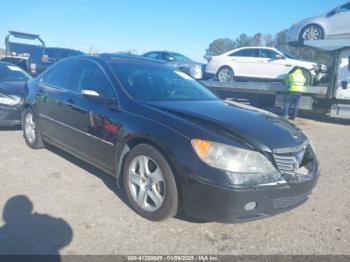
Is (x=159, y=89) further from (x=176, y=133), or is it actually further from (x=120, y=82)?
(x=176, y=133)

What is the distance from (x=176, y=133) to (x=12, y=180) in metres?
2.49

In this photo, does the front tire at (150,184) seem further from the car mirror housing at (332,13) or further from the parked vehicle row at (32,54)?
the parked vehicle row at (32,54)

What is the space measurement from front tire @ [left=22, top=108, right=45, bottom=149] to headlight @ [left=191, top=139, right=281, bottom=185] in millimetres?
3580

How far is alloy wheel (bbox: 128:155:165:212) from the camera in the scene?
3.34 m

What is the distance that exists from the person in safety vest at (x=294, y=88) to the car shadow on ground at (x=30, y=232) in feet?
28.8

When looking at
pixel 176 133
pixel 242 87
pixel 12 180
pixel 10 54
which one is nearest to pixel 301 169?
pixel 176 133

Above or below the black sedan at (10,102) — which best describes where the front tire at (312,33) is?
above

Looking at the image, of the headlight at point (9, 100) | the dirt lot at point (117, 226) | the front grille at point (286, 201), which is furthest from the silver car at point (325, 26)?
the headlight at point (9, 100)

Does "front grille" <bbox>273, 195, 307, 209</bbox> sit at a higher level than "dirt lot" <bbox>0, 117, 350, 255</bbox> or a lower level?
higher

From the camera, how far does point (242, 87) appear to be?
37.8 feet

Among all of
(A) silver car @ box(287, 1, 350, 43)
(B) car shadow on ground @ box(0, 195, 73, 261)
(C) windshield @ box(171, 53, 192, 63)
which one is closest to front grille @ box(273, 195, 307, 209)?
(B) car shadow on ground @ box(0, 195, 73, 261)

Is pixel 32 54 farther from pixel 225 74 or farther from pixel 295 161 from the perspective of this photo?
pixel 295 161

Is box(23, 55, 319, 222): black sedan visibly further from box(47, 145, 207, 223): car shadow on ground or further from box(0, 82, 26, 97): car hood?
box(0, 82, 26, 97): car hood

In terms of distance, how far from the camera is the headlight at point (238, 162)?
2908 mm
